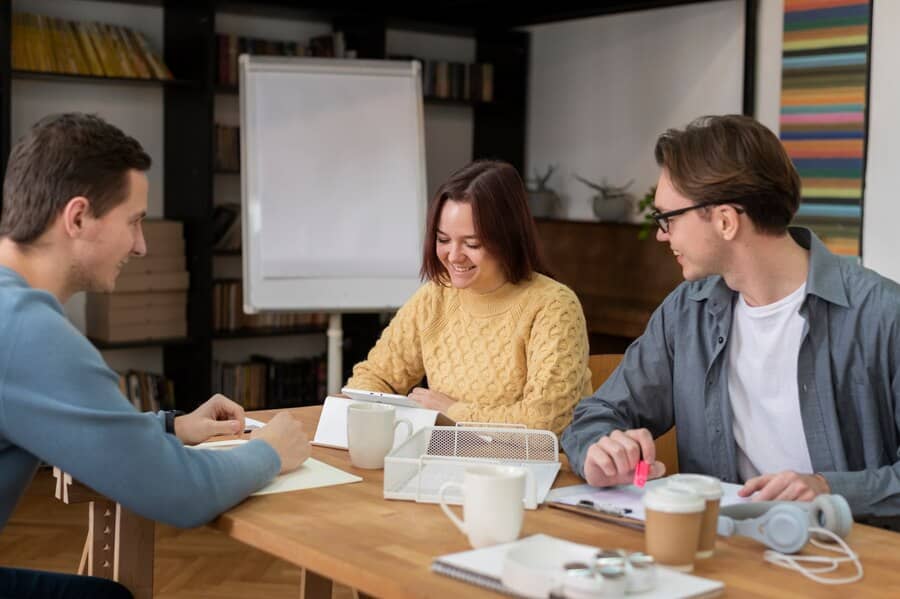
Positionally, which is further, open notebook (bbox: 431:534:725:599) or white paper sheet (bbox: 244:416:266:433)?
white paper sheet (bbox: 244:416:266:433)

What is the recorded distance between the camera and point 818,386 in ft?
6.90

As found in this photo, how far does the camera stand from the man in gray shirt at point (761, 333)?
2088 millimetres

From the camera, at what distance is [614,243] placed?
6.11 m

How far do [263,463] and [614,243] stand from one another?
4403mm

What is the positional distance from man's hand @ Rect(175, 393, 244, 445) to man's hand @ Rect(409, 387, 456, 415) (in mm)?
539

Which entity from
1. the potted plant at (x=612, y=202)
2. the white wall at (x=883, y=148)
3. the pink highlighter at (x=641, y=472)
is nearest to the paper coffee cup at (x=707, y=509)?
the pink highlighter at (x=641, y=472)

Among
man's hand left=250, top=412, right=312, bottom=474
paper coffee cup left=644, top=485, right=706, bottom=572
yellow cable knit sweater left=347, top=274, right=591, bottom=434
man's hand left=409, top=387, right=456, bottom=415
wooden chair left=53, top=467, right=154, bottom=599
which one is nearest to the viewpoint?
paper coffee cup left=644, top=485, right=706, bottom=572

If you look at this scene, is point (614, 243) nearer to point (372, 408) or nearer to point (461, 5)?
point (461, 5)

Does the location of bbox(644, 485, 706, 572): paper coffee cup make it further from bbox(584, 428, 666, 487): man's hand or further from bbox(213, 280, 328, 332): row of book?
bbox(213, 280, 328, 332): row of book

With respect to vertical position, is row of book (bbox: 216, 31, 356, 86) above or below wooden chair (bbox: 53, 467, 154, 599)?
above

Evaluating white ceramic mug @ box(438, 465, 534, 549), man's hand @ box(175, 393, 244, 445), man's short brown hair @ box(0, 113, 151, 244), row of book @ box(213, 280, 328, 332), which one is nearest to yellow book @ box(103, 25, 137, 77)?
row of book @ box(213, 280, 328, 332)

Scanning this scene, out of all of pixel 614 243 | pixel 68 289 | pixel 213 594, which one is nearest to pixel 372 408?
pixel 68 289

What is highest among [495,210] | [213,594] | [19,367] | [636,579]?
[495,210]

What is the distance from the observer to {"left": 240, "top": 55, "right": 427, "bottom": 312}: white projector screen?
507 cm
